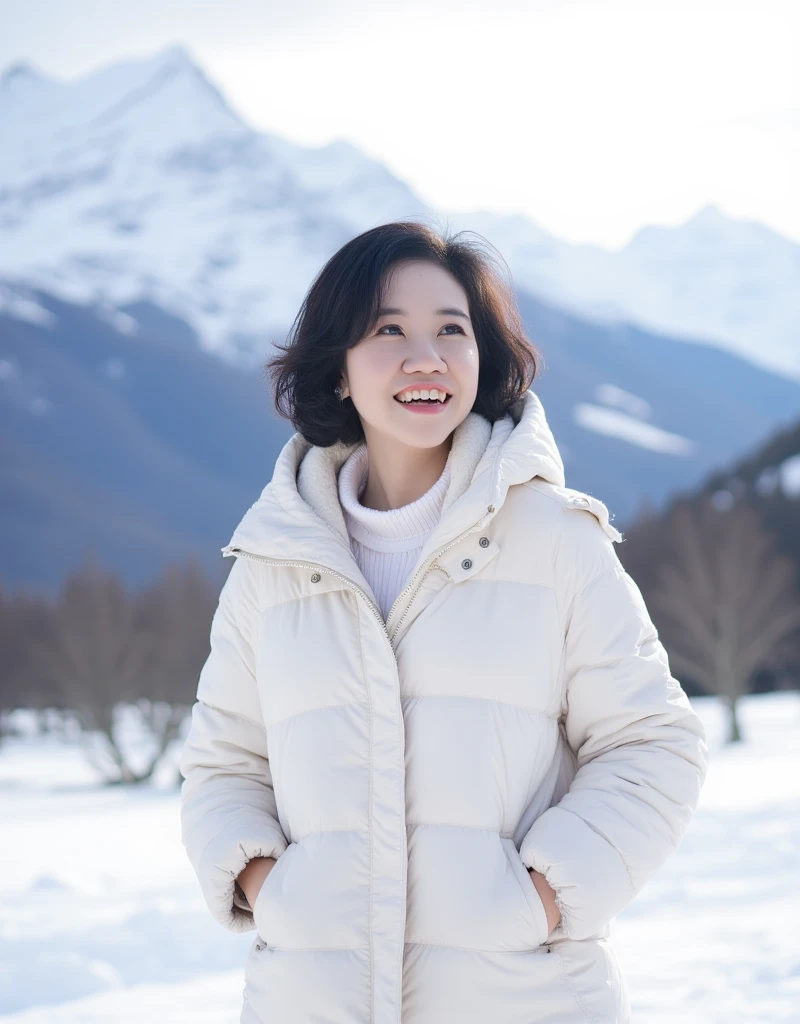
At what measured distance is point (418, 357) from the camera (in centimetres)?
200

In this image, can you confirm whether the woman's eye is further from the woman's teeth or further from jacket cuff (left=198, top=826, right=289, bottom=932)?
jacket cuff (left=198, top=826, right=289, bottom=932)

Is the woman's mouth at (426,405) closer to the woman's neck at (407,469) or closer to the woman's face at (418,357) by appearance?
the woman's face at (418,357)

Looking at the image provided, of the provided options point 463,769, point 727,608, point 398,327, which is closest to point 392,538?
point 398,327

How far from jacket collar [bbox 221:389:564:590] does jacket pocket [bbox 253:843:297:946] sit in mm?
459

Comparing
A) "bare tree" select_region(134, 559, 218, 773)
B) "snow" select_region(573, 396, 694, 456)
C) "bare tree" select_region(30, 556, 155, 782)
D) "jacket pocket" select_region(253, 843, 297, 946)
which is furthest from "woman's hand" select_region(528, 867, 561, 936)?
"snow" select_region(573, 396, 694, 456)

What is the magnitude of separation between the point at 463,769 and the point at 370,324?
806 mm

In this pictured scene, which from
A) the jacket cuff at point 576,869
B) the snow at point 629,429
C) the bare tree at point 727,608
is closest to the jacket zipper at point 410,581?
the jacket cuff at point 576,869

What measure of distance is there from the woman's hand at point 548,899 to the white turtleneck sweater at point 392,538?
52 cm

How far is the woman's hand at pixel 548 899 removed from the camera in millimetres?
1732

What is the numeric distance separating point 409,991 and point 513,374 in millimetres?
1107

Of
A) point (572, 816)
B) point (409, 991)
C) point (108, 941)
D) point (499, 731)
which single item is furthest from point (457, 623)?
point (108, 941)

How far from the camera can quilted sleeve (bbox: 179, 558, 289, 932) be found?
6.62ft

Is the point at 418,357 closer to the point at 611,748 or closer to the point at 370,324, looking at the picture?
the point at 370,324

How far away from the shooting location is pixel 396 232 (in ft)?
6.90
